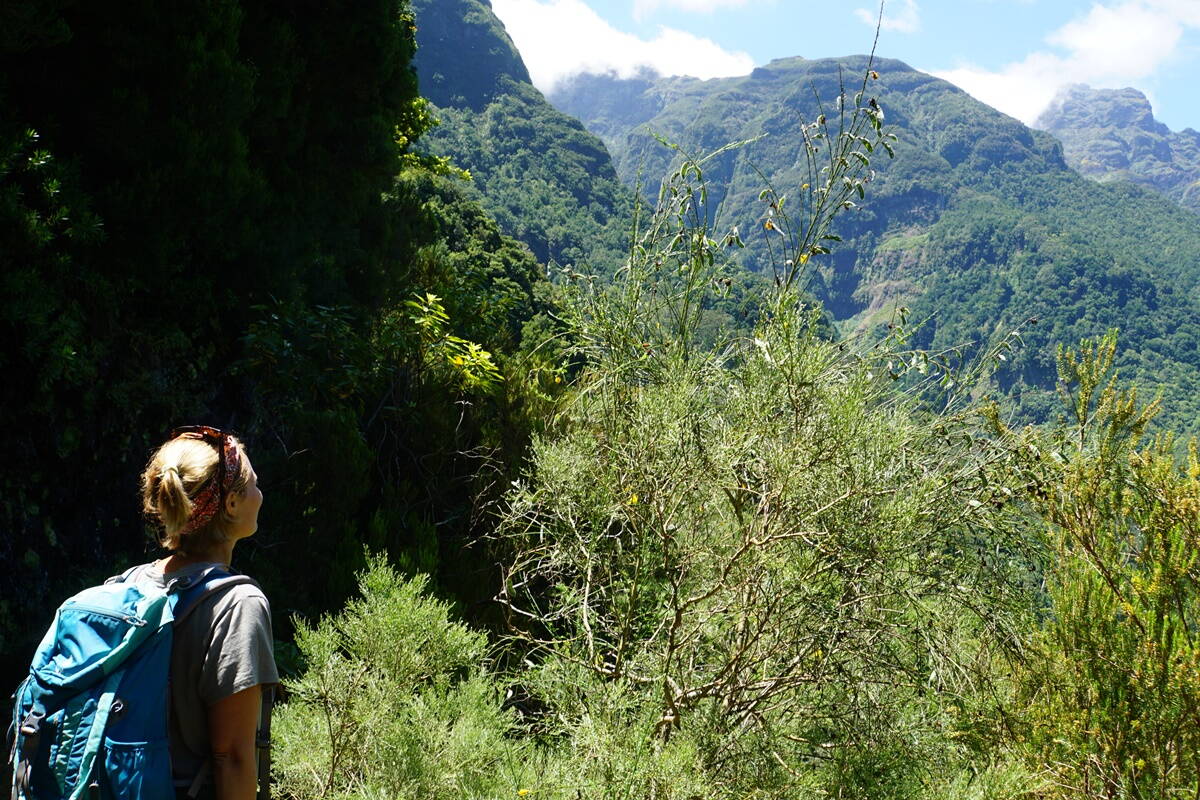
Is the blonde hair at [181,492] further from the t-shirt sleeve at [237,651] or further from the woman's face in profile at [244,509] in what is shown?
the t-shirt sleeve at [237,651]

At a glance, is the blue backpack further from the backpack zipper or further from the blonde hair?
the blonde hair

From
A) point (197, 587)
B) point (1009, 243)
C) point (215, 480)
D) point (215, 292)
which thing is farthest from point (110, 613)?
point (1009, 243)

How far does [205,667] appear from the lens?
4.33 feet

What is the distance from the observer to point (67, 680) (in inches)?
50.3

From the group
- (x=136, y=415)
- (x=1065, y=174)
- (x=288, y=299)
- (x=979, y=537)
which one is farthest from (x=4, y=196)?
(x=1065, y=174)

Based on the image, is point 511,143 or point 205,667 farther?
point 511,143

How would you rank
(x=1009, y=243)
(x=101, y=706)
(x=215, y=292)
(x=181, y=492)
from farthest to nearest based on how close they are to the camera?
(x=1009, y=243) → (x=215, y=292) → (x=181, y=492) → (x=101, y=706)

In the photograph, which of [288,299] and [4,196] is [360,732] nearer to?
[4,196]

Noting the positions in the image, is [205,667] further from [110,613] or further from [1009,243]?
[1009,243]

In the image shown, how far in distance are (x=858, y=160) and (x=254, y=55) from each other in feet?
11.3

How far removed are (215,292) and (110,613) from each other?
318 centimetres

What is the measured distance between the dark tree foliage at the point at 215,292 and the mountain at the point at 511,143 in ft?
113

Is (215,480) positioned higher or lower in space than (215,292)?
higher

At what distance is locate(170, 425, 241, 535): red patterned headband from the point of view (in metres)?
1.42
